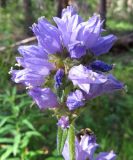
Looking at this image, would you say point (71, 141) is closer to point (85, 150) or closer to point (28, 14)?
point (85, 150)

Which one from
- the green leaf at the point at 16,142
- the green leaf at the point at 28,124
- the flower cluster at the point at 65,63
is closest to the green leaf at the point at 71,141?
the flower cluster at the point at 65,63

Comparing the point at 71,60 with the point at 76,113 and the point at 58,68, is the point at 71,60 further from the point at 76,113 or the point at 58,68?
the point at 76,113

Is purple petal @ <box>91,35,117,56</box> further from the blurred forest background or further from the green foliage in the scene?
the green foliage

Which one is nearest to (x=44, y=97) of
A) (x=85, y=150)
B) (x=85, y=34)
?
(x=85, y=34)

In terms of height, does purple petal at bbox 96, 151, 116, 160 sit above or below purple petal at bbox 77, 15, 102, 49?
below

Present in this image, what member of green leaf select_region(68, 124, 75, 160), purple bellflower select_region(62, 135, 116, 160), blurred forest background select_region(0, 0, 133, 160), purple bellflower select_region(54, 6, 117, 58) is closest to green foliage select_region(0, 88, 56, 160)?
blurred forest background select_region(0, 0, 133, 160)

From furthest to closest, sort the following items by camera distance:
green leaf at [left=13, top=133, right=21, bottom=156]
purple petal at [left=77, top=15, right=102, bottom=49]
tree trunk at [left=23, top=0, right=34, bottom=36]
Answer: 1. tree trunk at [left=23, top=0, right=34, bottom=36]
2. green leaf at [left=13, top=133, right=21, bottom=156]
3. purple petal at [left=77, top=15, right=102, bottom=49]

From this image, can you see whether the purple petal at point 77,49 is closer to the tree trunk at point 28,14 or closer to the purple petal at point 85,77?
Answer: the purple petal at point 85,77
